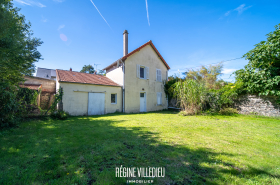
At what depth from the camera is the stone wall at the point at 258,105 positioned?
750 cm

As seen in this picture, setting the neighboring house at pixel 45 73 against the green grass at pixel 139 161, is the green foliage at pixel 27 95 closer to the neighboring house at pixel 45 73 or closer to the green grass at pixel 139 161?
the green grass at pixel 139 161

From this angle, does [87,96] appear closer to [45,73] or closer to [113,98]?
[113,98]

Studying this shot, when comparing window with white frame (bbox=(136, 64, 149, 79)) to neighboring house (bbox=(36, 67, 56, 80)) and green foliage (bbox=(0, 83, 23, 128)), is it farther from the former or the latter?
neighboring house (bbox=(36, 67, 56, 80))

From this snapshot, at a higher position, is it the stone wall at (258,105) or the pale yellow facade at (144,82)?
the pale yellow facade at (144,82)

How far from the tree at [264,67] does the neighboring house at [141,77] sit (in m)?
8.09

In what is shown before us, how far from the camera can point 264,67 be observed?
7.50 metres

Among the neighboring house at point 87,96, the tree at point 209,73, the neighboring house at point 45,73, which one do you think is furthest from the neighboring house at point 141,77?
the neighboring house at point 45,73

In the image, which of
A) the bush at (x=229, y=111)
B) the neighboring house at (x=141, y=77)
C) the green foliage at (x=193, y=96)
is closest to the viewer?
the bush at (x=229, y=111)

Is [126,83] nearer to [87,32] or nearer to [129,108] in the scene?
[129,108]

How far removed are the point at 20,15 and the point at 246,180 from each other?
14650 mm

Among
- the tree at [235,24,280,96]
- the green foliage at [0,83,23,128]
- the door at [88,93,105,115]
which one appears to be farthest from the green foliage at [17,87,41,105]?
the tree at [235,24,280,96]

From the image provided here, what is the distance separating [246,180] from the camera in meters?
1.86

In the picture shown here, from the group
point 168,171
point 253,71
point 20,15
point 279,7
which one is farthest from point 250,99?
point 20,15

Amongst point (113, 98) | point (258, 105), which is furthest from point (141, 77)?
point (258, 105)
